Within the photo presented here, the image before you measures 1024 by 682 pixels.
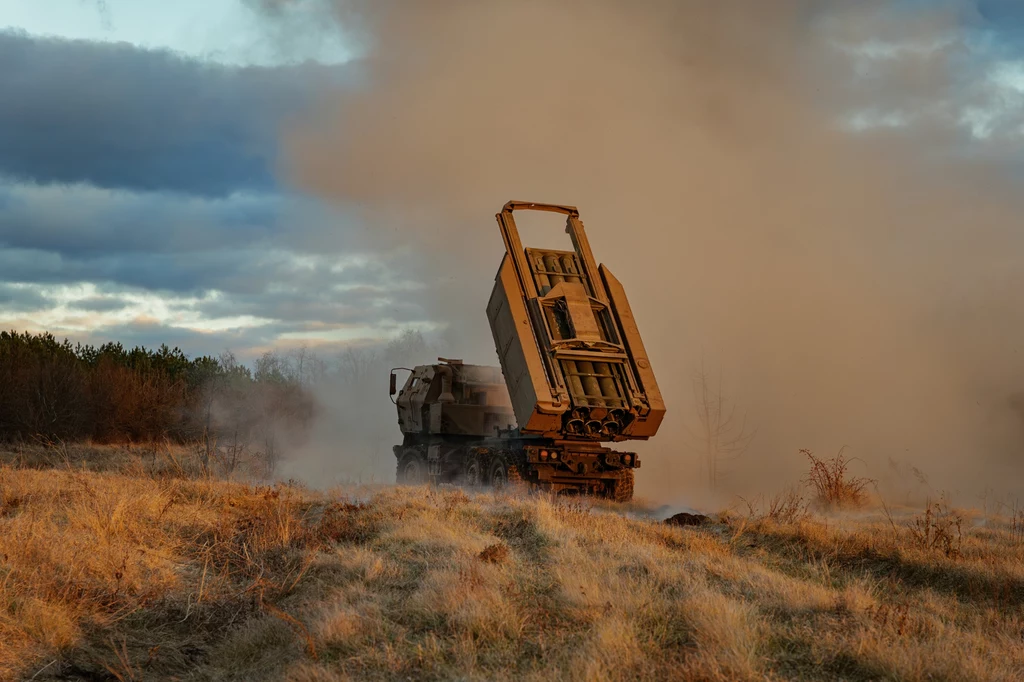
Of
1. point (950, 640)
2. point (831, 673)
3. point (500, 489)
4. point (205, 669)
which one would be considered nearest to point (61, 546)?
point (205, 669)

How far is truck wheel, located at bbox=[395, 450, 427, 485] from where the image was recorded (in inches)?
808

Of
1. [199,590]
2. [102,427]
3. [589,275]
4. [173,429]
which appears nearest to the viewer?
[199,590]

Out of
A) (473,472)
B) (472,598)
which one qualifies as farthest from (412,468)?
(472,598)

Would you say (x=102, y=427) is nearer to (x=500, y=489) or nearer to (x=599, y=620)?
(x=500, y=489)

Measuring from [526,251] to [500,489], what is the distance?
449 centimetres

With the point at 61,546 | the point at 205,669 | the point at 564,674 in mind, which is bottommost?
the point at 564,674

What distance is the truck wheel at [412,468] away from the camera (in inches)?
808

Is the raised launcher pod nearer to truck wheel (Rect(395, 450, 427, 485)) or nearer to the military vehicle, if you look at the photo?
the military vehicle

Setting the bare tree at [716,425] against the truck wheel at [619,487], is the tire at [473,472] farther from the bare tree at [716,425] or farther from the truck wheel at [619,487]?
the bare tree at [716,425]

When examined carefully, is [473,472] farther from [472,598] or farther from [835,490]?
[472,598]

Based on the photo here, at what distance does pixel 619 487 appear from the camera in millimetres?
17016

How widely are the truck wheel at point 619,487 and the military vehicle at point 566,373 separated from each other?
0.02 meters

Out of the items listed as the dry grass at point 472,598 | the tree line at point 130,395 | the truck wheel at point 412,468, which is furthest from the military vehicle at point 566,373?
the tree line at point 130,395

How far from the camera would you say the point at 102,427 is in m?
30.7
